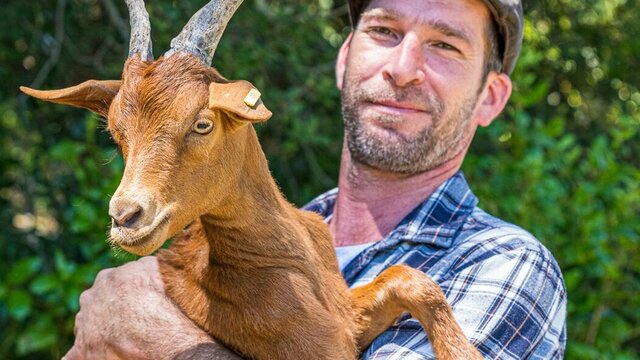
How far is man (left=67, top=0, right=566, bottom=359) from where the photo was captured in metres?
3.11

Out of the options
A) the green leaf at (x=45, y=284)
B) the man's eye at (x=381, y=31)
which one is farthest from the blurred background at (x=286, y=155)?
the man's eye at (x=381, y=31)

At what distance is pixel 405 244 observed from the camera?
11.6 ft

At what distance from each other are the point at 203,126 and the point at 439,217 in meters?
1.33

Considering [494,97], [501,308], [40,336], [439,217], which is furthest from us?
[40,336]

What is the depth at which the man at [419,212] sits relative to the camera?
10.2 feet

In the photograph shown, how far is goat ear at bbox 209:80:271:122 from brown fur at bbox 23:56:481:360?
0.12 ft

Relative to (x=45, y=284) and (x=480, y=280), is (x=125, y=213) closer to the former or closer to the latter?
(x=480, y=280)

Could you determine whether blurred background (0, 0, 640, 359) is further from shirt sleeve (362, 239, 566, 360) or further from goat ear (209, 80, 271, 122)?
goat ear (209, 80, 271, 122)

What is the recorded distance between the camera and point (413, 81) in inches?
146

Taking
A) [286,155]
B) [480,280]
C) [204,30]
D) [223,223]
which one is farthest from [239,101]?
[286,155]

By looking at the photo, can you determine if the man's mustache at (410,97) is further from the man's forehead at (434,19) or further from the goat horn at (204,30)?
the goat horn at (204,30)

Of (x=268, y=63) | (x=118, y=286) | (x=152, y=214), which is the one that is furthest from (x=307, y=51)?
(x=152, y=214)

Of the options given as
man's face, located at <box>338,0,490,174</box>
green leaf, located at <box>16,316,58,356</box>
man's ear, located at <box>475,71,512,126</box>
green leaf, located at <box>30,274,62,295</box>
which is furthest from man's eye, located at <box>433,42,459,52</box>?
green leaf, located at <box>16,316,58,356</box>

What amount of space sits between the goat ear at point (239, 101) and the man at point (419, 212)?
0.90 metres
